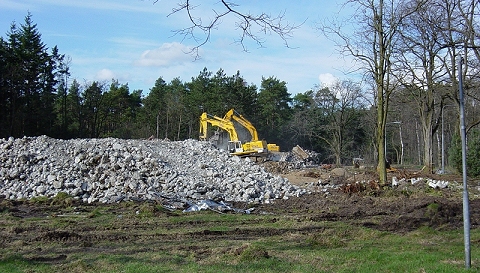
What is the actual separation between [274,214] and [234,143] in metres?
22.9

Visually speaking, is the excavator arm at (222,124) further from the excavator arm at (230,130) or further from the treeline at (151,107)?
the treeline at (151,107)

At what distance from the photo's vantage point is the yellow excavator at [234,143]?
37175 mm

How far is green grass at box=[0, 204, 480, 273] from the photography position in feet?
24.1

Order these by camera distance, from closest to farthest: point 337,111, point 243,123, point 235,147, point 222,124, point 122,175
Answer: point 122,175
point 235,147
point 222,124
point 243,123
point 337,111

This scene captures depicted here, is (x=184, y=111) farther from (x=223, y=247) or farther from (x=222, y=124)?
(x=223, y=247)

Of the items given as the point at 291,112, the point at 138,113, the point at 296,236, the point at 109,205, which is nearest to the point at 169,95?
the point at 138,113

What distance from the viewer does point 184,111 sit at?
60.5 metres

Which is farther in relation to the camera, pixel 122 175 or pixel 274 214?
pixel 122 175

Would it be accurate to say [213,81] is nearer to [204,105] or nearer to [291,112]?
[204,105]

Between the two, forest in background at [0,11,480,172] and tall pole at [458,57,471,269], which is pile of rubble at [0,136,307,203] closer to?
tall pole at [458,57,471,269]

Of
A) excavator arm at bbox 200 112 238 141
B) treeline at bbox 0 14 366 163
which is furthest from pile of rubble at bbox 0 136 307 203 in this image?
treeline at bbox 0 14 366 163

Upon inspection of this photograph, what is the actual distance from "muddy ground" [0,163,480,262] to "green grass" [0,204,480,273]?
4 cm

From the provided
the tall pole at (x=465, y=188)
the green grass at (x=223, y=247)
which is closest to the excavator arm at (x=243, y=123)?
the green grass at (x=223, y=247)

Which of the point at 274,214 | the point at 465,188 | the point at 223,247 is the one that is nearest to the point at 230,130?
the point at 274,214
